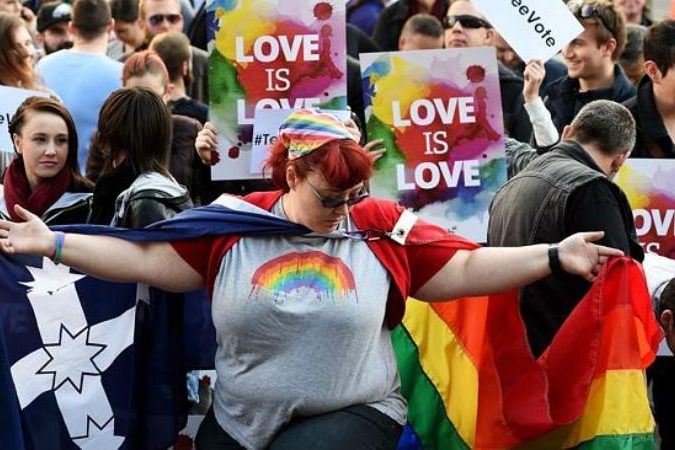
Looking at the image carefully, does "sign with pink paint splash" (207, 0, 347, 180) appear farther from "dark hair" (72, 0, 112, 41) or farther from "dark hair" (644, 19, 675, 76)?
"dark hair" (72, 0, 112, 41)

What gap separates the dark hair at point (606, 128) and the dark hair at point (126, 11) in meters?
5.45

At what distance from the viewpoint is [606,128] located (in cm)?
632

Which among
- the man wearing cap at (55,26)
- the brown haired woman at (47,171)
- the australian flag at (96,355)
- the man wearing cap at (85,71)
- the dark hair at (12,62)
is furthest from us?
the man wearing cap at (55,26)

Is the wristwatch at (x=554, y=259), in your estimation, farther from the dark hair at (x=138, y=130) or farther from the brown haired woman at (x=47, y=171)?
the brown haired woman at (x=47, y=171)

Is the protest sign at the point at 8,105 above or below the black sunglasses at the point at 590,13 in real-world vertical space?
below

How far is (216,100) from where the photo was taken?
24.6 ft

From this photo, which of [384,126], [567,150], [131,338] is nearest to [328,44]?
[384,126]

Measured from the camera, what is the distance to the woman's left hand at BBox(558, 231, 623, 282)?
532 centimetres

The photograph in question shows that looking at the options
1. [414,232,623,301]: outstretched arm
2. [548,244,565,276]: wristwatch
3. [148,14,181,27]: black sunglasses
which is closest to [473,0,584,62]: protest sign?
[414,232,623,301]: outstretched arm

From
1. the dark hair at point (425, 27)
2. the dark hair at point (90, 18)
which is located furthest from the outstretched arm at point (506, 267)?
the dark hair at point (425, 27)

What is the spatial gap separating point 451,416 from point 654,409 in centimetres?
162

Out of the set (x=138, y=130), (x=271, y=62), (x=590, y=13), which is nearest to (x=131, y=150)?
(x=138, y=130)

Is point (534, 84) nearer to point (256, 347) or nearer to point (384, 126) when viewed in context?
point (384, 126)

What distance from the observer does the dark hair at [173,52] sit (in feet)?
30.7
